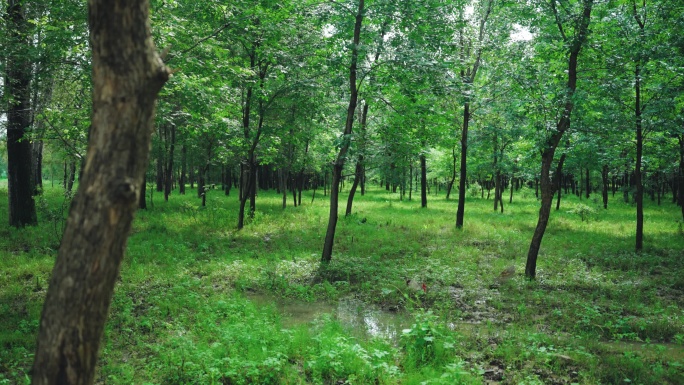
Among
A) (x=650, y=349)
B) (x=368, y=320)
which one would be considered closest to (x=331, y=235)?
(x=368, y=320)

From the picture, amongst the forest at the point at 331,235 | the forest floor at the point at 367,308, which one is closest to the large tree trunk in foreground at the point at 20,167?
the forest at the point at 331,235

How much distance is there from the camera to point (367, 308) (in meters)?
9.40

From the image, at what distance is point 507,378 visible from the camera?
5.98m

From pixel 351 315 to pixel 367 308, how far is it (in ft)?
2.02

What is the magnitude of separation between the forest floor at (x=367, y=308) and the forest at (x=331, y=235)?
62 millimetres

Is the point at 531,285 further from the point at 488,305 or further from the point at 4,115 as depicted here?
the point at 4,115

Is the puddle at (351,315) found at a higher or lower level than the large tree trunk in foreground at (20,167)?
lower

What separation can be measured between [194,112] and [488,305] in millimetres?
9639

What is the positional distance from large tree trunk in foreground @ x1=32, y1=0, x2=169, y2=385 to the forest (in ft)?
0.04

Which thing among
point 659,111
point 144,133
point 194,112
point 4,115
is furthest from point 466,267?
point 4,115

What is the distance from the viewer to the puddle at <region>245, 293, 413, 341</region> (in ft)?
26.6

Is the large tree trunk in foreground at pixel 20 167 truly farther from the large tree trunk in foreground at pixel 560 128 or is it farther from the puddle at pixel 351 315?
the large tree trunk in foreground at pixel 560 128

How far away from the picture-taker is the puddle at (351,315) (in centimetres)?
811

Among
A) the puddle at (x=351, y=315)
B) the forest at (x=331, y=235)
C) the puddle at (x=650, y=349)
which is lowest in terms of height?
the puddle at (x=351, y=315)
